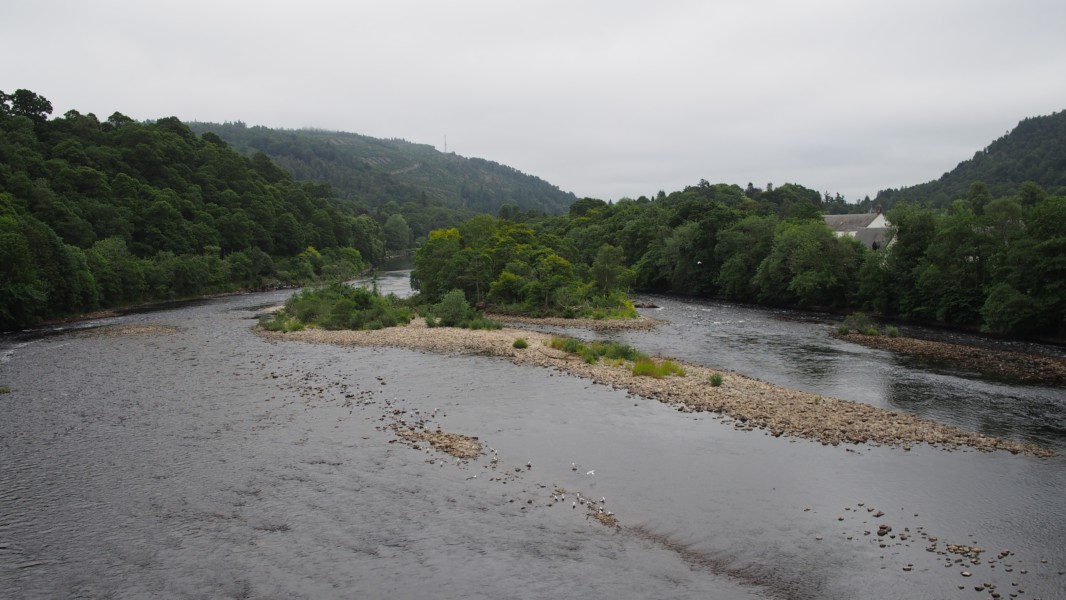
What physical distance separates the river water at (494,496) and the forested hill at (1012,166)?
367ft

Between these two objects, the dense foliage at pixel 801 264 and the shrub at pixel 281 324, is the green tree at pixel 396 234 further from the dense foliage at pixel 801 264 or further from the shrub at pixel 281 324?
the shrub at pixel 281 324

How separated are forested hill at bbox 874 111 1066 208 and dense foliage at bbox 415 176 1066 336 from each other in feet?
167

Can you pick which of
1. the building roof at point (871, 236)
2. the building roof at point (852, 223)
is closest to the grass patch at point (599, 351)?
the building roof at point (871, 236)

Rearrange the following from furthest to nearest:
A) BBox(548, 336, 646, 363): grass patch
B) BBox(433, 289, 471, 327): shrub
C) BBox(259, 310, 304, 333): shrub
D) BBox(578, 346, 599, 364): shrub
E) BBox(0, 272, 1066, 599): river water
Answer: BBox(433, 289, 471, 327): shrub, BBox(259, 310, 304, 333): shrub, BBox(548, 336, 646, 363): grass patch, BBox(578, 346, 599, 364): shrub, BBox(0, 272, 1066, 599): river water

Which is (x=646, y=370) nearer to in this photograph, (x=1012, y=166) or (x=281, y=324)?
(x=281, y=324)

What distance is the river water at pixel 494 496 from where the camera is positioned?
12211mm

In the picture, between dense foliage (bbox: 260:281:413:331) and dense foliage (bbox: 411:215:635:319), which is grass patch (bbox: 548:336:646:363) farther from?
dense foliage (bbox: 411:215:635:319)

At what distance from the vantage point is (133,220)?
66812 mm

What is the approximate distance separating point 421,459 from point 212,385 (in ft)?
45.3

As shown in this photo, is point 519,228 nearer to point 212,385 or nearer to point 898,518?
point 212,385

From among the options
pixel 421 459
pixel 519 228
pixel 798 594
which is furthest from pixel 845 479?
pixel 519 228

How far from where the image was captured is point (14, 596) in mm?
11703

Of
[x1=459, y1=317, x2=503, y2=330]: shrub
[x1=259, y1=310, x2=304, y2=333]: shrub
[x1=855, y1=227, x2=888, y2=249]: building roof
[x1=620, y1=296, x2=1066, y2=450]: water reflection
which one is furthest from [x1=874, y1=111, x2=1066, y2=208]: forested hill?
[x1=259, y1=310, x2=304, y2=333]: shrub

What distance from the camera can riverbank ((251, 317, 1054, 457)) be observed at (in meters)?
19.7
